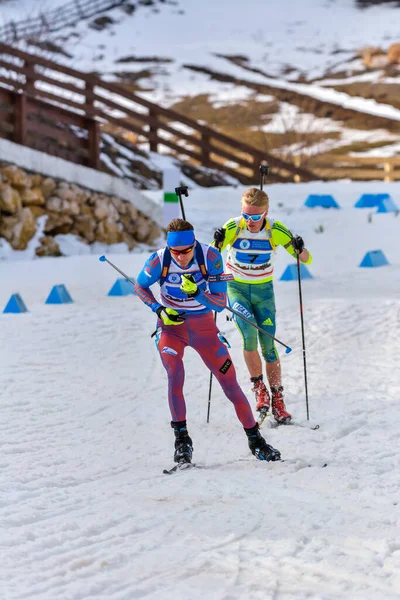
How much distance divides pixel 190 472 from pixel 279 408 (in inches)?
50.1

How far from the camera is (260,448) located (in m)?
5.16

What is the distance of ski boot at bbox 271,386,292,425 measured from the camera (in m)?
6.02

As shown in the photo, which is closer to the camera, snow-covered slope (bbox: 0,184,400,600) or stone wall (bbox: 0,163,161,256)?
snow-covered slope (bbox: 0,184,400,600)

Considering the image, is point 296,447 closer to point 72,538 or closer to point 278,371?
point 278,371

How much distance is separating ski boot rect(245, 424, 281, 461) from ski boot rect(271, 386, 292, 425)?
834 mm

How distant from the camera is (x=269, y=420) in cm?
613

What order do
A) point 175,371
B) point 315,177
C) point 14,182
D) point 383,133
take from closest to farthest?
point 175,371 < point 14,182 < point 315,177 < point 383,133

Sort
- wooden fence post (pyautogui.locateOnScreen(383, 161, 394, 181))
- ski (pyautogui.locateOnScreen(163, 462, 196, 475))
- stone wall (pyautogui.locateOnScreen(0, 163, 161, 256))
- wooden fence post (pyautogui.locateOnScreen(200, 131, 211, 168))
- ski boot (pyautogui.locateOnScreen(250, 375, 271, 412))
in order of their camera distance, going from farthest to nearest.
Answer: wooden fence post (pyautogui.locateOnScreen(383, 161, 394, 181))
wooden fence post (pyautogui.locateOnScreen(200, 131, 211, 168))
stone wall (pyautogui.locateOnScreen(0, 163, 161, 256))
ski boot (pyautogui.locateOnScreen(250, 375, 271, 412))
ski (pyautogui.locateOnScreen(163, 462, 196, 475))

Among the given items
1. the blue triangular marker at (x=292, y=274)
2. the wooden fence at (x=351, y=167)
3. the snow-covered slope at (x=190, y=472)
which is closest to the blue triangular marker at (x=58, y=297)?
the snow-covered slope at (x=190, y=472)

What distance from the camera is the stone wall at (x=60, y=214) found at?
1275cm

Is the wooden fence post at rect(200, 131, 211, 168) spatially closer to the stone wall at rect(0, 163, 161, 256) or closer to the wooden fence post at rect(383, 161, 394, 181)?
the stone wall at rect(0, 163, 161, 256)

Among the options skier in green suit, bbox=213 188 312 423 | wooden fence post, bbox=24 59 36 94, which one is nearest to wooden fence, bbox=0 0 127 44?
wooden fence post, bbox=24 59 36 94

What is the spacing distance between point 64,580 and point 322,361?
178 inches

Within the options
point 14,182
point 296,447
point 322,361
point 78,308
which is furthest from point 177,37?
point 296,447
